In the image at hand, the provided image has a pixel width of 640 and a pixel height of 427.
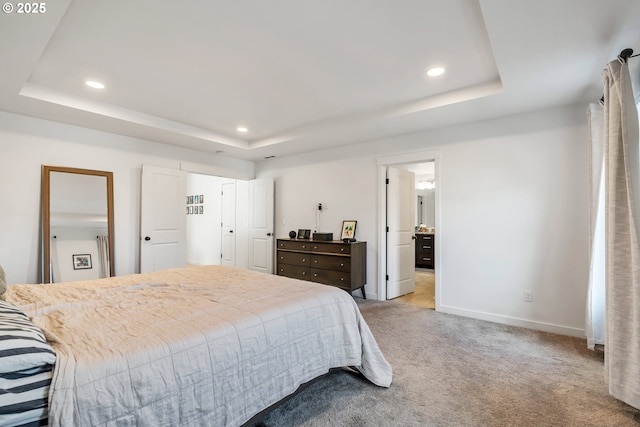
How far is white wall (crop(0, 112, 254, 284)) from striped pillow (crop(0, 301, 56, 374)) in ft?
10.0

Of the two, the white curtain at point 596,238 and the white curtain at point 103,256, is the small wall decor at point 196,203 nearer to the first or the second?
the white curtain at point 103,256

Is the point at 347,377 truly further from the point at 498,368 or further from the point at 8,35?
the point at 8,35

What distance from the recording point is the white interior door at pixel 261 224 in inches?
221

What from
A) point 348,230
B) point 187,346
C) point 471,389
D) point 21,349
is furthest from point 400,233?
point 21,349

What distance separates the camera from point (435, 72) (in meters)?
2.73

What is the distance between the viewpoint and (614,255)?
1.89 metres

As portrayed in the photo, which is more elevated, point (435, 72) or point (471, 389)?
point (435, 72)

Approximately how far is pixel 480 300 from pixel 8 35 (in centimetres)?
488

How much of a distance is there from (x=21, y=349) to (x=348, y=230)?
3.96 meters

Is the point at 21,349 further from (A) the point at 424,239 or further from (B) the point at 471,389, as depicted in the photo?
(A) the point at 424,239

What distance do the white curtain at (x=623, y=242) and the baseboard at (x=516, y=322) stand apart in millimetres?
1297

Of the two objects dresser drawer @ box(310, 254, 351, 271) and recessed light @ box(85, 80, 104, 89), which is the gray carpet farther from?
recessed light @ box(85, 80, 104, 89)

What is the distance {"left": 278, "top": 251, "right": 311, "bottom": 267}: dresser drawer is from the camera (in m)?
4.68

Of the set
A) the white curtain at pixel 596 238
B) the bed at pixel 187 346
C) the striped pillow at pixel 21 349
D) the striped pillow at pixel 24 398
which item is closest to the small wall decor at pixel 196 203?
the bed at pixel 187 346
